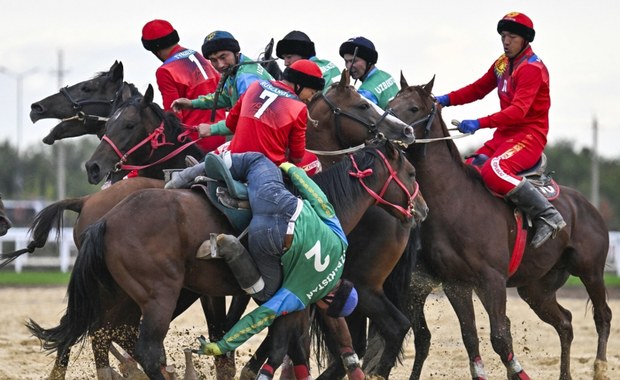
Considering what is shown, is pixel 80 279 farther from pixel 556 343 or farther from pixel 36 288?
pixel 36 288

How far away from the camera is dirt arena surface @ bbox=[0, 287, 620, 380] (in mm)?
10891

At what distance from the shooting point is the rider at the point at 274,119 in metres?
7.90

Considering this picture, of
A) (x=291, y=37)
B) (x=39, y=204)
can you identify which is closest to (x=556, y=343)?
(x=291, y=37)

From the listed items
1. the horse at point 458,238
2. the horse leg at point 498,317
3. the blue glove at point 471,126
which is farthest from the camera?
Result: the blue glove at point 471,126

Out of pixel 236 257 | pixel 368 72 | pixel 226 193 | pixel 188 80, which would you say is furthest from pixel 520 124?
pixel 236 257

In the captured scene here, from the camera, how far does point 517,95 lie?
9.63 metres

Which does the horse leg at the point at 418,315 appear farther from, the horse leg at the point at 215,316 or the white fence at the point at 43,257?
the white fence at the point at 43,257

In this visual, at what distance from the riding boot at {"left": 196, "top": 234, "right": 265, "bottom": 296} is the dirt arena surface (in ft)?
5.29

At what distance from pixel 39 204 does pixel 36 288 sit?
14.6m

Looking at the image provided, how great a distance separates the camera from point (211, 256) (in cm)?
733

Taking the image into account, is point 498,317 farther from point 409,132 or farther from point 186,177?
point 186,177

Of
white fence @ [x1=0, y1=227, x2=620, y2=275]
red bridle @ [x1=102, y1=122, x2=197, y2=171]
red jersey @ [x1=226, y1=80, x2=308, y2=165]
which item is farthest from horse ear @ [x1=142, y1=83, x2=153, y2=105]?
white fence @ [x1=0, y1=227, x2=620, y2=275]

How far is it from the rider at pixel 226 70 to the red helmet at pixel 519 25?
2.14m

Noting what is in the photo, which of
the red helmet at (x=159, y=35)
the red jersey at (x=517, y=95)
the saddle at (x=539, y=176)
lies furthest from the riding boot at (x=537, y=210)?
the red helmet at (x=159, y=35)
